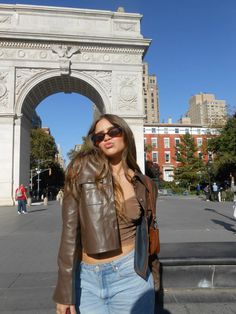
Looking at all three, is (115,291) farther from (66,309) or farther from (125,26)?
(125,26)

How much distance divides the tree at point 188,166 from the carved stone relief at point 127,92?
29115mm

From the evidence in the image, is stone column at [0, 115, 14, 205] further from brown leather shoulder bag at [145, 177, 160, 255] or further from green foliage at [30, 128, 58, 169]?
green foliage at [30, 128, 58, 169]

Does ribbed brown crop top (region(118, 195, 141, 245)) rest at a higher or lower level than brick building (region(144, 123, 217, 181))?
lower

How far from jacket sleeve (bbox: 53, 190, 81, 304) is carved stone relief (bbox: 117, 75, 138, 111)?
2172cm

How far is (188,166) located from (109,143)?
168 ft

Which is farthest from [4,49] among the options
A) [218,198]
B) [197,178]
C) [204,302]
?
[197,178]

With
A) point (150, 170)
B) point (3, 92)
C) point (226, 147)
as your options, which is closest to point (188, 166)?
point (150, 170)

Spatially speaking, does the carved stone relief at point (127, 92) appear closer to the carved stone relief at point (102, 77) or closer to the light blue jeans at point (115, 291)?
the carved stone relief at point (102, 77)

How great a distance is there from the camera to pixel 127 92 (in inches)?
924

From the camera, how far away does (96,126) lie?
82.4 inches

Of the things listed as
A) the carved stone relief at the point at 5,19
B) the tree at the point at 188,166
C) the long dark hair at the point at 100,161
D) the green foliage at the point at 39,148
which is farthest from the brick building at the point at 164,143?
the long dark hair at the point at 100,161

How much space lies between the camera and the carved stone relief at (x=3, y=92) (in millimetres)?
22167

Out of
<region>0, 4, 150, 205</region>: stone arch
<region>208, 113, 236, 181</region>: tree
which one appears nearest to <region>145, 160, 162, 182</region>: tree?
<region>0, 4, 150, 205</region>: stone arch

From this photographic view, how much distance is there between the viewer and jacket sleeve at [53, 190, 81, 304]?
5.69ft
